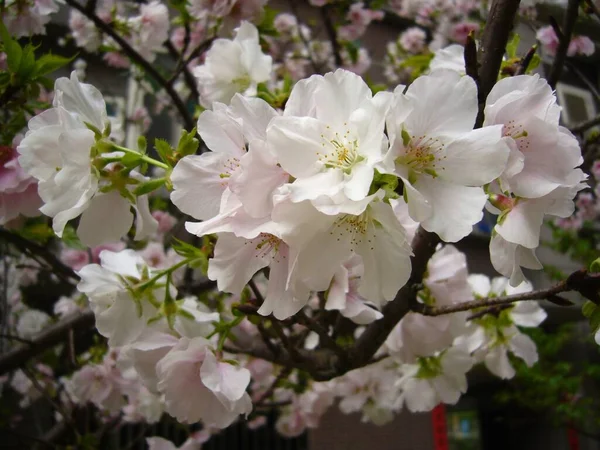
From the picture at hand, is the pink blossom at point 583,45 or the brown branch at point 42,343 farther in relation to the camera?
the pink blossom at point 583,45

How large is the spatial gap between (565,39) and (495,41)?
0.49 m

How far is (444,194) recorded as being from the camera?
1.85 feet

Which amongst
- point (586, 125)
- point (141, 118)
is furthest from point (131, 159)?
point (141, 118)

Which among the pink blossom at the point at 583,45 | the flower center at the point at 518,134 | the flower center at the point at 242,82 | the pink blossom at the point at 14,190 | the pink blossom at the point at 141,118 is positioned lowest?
the pink blossom at the point at 141,118

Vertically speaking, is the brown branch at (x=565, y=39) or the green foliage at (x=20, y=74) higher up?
the green foliage at (x=20, y=74)

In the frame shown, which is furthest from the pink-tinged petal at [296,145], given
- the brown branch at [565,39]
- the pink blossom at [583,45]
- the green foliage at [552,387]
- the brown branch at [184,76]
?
the green foliage at [552,387]

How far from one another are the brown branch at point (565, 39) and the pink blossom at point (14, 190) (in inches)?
46.5

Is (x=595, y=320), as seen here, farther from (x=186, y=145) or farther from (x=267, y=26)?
(x=267, y=26)

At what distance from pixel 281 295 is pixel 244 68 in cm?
66

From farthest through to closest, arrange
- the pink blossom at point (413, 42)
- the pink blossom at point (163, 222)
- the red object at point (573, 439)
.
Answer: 1. the red object at point (573, 439)
2. the pink blossom at point (413, 42)
3. the pink blossom at point (163, 222)

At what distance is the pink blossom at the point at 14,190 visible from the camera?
1.09m

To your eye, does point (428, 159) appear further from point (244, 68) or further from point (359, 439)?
point (359, 439)

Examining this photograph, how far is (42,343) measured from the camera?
1.56 metres

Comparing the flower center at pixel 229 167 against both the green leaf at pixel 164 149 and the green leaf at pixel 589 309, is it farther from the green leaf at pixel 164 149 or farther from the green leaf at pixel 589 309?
the green leaf at pixel 589 309
